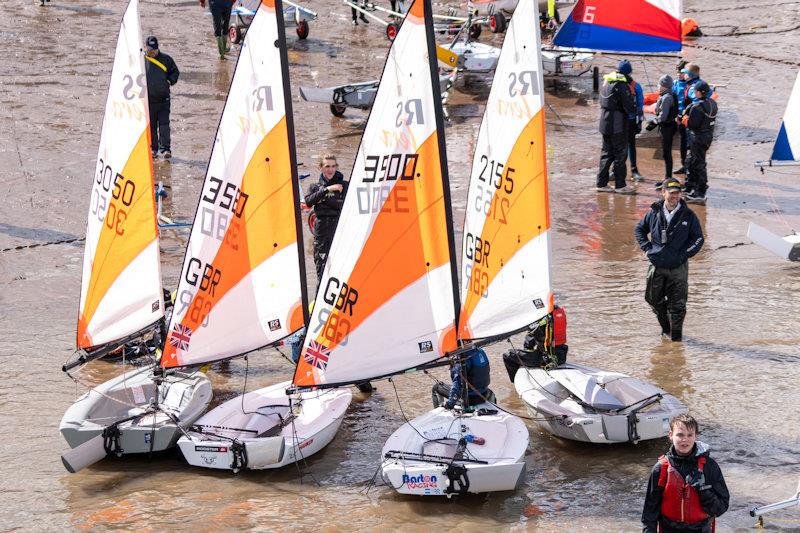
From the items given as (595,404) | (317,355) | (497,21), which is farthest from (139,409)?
(497,21)

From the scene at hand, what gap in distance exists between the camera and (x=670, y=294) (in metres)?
13.2

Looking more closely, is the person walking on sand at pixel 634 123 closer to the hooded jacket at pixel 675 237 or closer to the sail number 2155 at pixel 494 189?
the hooded jacket at pixel 675 237

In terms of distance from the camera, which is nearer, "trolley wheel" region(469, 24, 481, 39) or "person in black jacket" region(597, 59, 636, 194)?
"person in black jacket" region(597, 59, 636, 194)

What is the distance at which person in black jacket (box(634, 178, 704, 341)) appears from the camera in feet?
42.3

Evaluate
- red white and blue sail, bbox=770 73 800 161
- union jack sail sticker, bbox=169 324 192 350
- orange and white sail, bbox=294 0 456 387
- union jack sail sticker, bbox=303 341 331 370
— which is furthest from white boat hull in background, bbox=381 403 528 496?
red white and blue sail, bbox=770 73 800 161

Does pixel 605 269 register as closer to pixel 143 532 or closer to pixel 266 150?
pixel 266 150

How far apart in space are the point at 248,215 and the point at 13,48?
53.5ft

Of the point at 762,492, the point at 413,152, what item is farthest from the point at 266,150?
the point at 762,492

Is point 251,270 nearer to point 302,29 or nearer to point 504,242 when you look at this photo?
point 504,242

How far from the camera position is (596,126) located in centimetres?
2131

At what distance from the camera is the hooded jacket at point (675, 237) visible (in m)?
12.9

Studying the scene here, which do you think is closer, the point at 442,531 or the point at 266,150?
the point at 442,531

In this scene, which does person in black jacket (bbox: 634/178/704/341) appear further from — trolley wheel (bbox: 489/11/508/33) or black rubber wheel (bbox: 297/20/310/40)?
black rubber wheel (bbox: 297/20/310/40)

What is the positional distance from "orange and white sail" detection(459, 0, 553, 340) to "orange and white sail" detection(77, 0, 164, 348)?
318 cm
